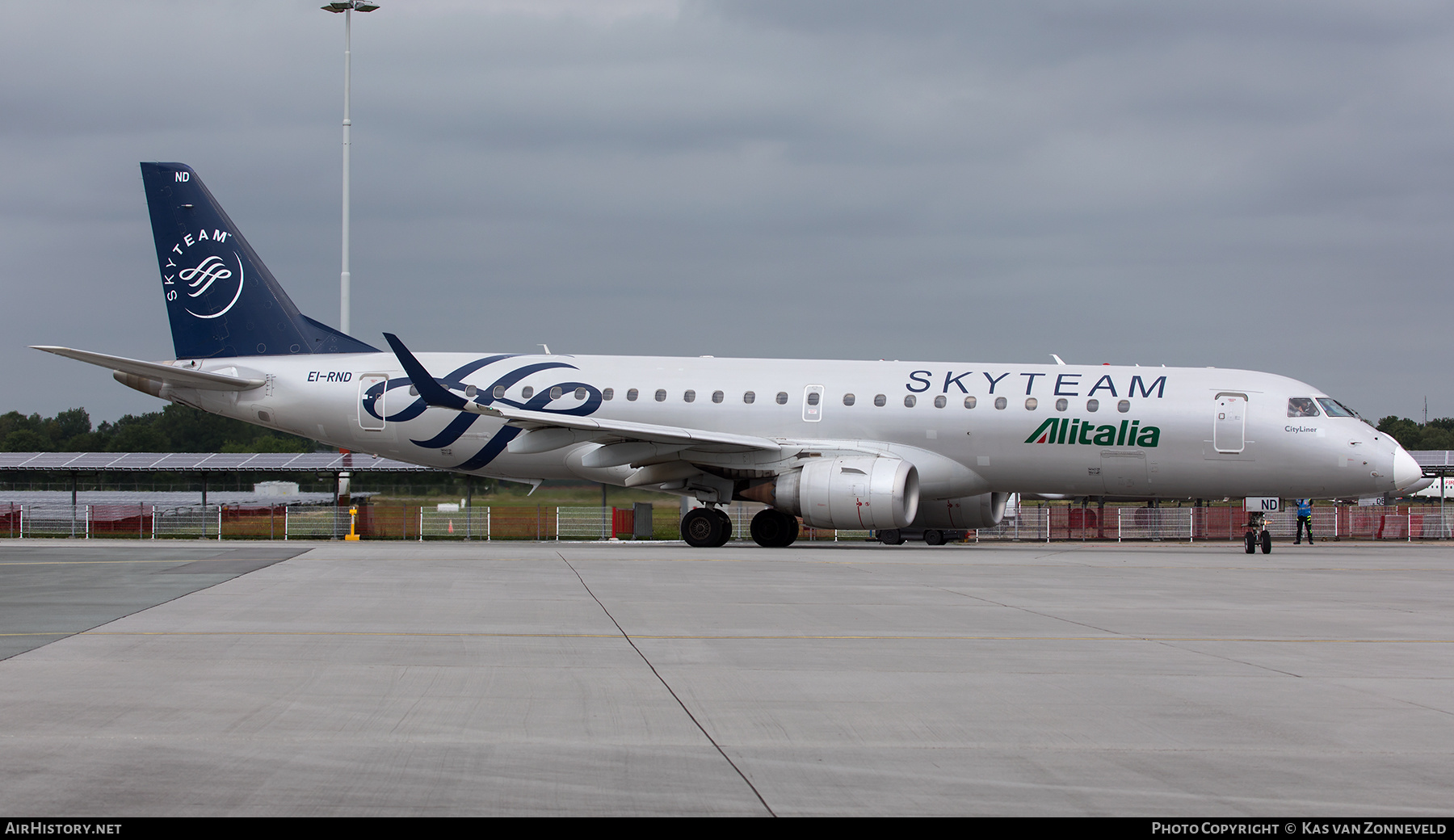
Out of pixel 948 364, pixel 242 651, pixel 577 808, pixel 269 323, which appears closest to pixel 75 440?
pixel 269 323

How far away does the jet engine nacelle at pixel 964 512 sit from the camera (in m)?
24.8

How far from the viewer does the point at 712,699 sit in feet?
23.1

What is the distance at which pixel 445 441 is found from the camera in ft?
81.0

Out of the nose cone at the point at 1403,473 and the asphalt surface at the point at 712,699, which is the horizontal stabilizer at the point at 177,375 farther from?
the nose cone at the point at 1403,473

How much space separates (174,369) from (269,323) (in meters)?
2.29

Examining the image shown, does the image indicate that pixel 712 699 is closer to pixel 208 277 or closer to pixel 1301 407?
pixel 1301 407

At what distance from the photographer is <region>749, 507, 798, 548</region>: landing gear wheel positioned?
24531 mm

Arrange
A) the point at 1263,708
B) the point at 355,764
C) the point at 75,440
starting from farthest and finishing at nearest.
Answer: the point at 75,440 → the point at 1263,708 → the point at 355,764

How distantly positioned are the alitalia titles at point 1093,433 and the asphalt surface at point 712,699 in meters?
8.26

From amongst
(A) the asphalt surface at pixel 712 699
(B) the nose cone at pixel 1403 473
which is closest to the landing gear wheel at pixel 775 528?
(A) the asphalt surface at pixel 712 699

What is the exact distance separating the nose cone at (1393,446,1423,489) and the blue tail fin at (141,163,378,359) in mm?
21687

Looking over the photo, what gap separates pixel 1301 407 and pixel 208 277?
22392mm

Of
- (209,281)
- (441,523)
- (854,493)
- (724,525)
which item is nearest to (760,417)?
(724,525)
